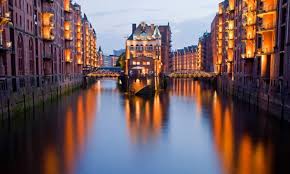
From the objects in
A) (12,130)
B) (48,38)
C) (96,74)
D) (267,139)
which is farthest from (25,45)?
(96,74)

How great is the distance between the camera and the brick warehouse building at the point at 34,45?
118 ft

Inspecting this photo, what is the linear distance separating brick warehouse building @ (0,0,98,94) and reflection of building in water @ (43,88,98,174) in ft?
31.4

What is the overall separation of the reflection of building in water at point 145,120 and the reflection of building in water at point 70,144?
18.5 ft

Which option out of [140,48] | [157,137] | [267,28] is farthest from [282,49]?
[140,48]

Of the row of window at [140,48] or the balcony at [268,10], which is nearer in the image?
the balcony at [268,10]

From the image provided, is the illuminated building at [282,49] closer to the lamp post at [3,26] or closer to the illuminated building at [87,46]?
the lamp post at [3,26]

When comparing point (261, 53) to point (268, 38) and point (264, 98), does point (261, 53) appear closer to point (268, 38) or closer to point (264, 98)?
point (268, 38)

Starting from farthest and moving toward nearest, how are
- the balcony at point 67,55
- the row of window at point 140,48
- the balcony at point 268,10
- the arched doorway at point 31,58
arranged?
1. the row of window at point 140,48
2. the balcony at point 67,55
3. the arched doorway at point 31,58
4. the balcony at point 268,10

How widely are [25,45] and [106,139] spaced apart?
24571 mm

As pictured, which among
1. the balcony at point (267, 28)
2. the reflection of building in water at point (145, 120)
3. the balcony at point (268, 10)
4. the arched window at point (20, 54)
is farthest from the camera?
the arched window at point (20, 54)

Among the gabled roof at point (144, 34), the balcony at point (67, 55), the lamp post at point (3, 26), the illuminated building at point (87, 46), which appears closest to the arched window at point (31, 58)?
the lamp post at point (3, 26)

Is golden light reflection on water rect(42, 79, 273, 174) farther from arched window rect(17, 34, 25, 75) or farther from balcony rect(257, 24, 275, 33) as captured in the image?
balcony rect(257, 24, 275, 33)

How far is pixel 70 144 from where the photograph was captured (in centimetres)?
2720

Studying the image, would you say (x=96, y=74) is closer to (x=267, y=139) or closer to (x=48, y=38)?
(x=48, y=38)
